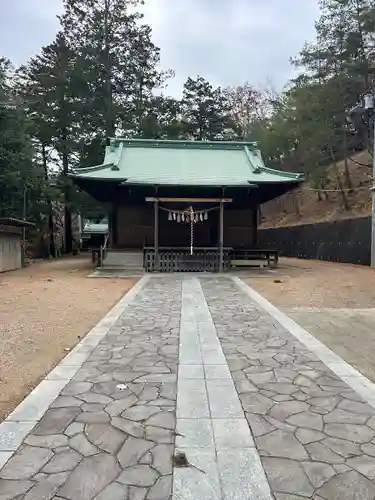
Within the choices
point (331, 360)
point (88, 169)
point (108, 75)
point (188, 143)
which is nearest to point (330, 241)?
point (188, 143)

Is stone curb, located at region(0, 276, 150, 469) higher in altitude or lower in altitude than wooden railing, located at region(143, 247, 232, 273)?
lower

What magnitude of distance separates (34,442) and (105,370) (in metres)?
1.34

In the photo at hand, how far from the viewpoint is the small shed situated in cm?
1530

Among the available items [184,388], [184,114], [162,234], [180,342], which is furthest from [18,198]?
[184,388]

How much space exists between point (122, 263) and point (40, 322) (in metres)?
9.59

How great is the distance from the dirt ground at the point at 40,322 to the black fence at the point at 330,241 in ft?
34.6

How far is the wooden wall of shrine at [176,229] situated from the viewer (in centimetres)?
1731

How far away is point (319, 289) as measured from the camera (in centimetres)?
963

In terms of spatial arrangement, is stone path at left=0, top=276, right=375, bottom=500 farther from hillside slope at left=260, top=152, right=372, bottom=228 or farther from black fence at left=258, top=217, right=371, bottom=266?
hillside slope at left=260, top=152, right=372, bottom=228

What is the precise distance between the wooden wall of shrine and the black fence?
3669mm

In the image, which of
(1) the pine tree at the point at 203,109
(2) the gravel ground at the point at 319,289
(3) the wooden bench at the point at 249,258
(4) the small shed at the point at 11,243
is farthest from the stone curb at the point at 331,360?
(1) the pine tree at the point at 203,109

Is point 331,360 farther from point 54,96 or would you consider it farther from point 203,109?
point 203,109

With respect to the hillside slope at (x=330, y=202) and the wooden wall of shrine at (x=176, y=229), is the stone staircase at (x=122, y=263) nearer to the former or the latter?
the wooden wall of shrine at (x=176, y=229)

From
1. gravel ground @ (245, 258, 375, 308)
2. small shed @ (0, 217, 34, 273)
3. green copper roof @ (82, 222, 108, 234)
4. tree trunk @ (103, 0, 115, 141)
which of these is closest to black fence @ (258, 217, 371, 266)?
gravel ground @ (245, 258, 375, 308)
